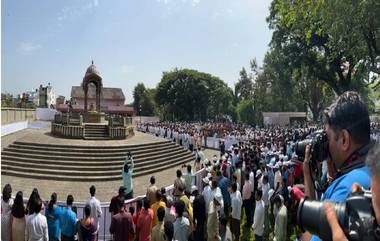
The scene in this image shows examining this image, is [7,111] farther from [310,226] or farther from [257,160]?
[310,226]

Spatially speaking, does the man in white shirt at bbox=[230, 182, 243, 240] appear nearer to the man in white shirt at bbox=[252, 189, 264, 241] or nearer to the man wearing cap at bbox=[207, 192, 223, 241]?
the man in white shirt at bbox=[252, 189, 264, 241]

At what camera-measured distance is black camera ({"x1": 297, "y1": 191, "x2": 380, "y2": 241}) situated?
5.09 feet

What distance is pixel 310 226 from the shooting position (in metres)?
1.81

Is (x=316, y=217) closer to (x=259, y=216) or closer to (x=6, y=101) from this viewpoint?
(x=259, y=216)

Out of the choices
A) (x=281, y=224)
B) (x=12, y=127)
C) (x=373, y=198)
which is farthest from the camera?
(x=12, y=127)

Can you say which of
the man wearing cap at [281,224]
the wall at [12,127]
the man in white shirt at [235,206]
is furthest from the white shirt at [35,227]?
the wall at [12,127]

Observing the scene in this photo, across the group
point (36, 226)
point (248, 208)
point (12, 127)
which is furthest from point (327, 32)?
point (12, 127)

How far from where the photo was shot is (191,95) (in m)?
61.2

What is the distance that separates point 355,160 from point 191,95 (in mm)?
59141

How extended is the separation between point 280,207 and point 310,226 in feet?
18.6

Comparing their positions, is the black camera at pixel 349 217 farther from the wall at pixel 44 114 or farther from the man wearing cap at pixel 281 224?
the wall at pixel 44 114

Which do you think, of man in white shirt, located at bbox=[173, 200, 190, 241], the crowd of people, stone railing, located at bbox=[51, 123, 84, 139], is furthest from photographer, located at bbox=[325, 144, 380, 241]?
stone railing, located at bbox=[51, 123, 84, 139]

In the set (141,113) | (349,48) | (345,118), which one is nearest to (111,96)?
(141,113)

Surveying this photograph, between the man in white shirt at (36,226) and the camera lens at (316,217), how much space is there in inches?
218
